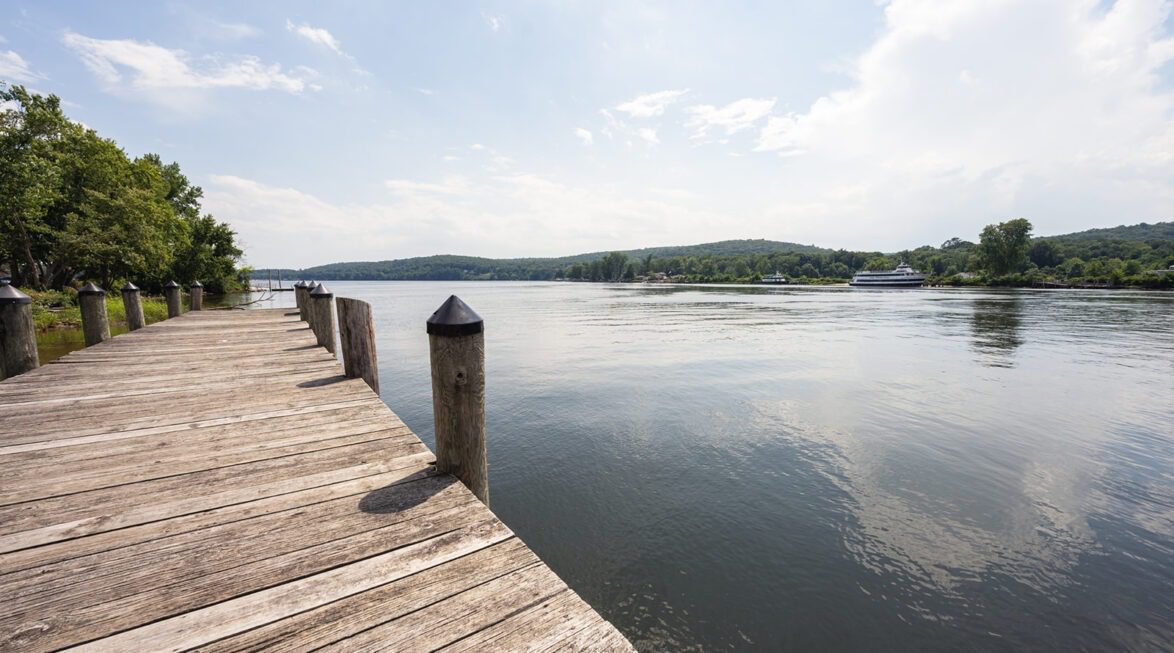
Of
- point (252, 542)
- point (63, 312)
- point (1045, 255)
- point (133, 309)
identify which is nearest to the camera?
point (252, 542)

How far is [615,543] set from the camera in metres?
6.08

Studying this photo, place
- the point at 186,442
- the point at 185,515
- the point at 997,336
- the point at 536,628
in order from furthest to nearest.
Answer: the point at 997,336, the point at 186,442, the point at 185,515, the point at 536,628

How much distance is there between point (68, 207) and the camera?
108ft

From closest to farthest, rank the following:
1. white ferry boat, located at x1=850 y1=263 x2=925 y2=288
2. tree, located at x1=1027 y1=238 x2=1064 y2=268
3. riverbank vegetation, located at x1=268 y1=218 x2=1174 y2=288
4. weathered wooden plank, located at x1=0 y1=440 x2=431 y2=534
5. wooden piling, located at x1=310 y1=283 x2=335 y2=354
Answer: weathered wooden plank, located at x1=0 y1=440 x2=431 y2=534, wooden piling, located at x1=310 y1=283 x2=335 y2=354, riverbank vegetation, located at x1=268 y1=218 x2=1174 y2=288, white ferry boat, located at x1=850 y1=263 x2=925 y2=288, tree, located at x1=1027 y1=238 x2=1064 y2=268

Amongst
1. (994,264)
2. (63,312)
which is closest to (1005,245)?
(994,264)

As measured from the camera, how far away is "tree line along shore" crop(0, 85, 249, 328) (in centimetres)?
2508

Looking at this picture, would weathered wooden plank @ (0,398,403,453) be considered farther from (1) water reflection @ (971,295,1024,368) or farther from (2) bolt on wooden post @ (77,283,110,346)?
(1) water reflection @ (971,295,1024,368)

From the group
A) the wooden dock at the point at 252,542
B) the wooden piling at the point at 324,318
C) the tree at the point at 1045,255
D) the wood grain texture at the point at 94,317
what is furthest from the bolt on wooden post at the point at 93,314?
the tree at the point at 1045,255

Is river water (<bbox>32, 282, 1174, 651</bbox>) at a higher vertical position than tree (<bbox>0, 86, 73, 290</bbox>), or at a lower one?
lower

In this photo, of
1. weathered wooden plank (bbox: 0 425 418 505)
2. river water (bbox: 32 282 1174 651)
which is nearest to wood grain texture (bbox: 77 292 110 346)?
river water (bbox: 32 282 1174 651)

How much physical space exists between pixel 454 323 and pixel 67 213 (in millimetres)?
47673

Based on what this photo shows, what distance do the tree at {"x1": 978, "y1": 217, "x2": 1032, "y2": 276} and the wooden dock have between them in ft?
415

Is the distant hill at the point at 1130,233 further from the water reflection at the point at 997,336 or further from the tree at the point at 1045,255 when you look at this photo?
the water reflection at the point at 997,336

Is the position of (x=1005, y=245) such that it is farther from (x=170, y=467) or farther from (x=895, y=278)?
(x=170, y=467)
